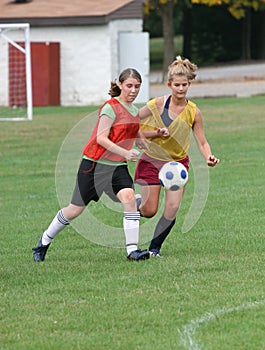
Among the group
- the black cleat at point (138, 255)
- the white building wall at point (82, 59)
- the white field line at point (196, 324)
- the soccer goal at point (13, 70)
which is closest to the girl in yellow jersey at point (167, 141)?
the black cleat at point (138, 255)

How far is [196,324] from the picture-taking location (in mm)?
6301

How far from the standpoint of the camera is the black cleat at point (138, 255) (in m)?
8.52

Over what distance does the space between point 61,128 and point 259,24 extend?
35.3m

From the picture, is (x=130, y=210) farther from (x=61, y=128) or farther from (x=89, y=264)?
(x=61, y=128)

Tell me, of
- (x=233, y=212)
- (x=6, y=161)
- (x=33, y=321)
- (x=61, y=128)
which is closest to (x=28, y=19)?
(x=61, y=128)

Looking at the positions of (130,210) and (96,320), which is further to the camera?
(130,210)

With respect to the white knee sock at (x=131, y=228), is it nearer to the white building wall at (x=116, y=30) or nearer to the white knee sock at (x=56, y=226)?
the white knee sock at (x=56, y=226)

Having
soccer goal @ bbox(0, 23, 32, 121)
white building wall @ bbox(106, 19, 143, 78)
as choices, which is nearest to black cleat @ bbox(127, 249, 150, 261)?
soccer goal @ bbox(0, 23, 32, 121)

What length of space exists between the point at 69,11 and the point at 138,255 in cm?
2402

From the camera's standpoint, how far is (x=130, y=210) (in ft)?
27.8

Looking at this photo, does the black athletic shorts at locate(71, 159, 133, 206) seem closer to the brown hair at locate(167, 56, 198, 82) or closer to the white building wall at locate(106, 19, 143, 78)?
the brown hair at locate(167, 56, 198, 82)

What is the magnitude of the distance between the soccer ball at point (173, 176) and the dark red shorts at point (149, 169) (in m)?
0.11

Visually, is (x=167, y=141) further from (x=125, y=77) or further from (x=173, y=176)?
(x=125, y=77)

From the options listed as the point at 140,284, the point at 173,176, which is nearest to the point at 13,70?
the point at 173,176
